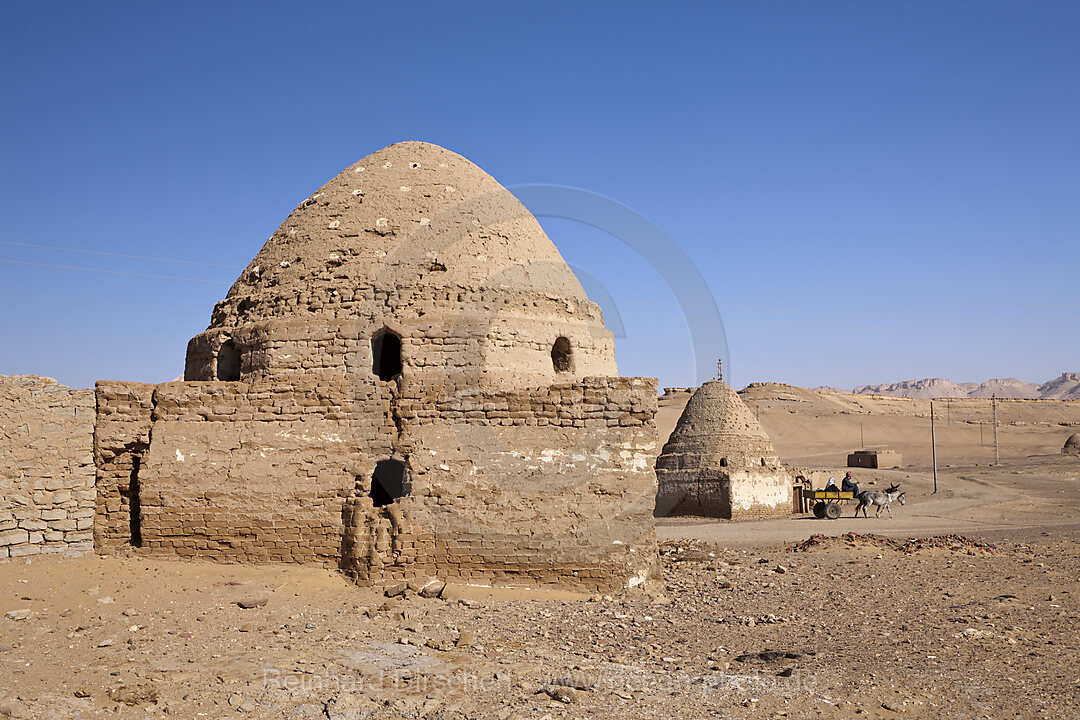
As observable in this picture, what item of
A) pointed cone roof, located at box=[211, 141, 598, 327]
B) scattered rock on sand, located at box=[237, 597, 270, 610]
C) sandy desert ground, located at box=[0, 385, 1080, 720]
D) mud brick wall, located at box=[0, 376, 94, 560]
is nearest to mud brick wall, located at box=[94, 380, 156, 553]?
mud brick wall, located at box=[0, 376, 94, 560]

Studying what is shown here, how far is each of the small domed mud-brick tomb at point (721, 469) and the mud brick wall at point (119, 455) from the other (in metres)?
15.5

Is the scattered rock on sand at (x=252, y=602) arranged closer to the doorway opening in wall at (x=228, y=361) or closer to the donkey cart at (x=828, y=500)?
the doorway opening in wall at (x=228, y=361)

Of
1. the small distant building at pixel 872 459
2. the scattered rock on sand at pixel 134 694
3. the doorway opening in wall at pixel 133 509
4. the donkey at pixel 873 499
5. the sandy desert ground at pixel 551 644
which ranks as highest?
the doorway opening in wall at pixel 133 509

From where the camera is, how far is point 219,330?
1116 cm

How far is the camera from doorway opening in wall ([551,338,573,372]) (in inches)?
450

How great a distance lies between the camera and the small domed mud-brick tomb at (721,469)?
71.5 feet

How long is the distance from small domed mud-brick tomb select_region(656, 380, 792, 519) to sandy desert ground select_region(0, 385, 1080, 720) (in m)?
8.98

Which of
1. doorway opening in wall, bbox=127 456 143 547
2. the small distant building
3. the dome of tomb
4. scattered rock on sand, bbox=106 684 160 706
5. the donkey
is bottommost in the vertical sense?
the small distant building

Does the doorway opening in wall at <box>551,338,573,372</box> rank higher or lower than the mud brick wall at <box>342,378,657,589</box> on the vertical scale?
higher

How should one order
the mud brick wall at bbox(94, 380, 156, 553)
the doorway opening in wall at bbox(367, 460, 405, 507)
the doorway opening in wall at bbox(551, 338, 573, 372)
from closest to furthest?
the mud brick wall at bbox(94, 380, 156, 553), the doorway opening in wall at bbox(367, 460, 405, 507), the doorway opening in wall at bbox(551, 338, 573, 372)

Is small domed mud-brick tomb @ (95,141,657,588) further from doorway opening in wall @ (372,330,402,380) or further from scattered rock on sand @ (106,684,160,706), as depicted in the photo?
scattered rock on sand @ (106,684,160,706)

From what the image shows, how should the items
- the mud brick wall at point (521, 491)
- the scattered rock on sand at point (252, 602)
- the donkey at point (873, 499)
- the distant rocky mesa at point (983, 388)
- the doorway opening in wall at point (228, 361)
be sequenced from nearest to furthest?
1. the scattered rock on sand at point (252, 602)
2. the mud brick wall at point (521, 491)
3. the doorway opening in wall at point (228, 361)
4. the donkey at point (873, 499)
5. the distant rocky mesa at point (983, 388)

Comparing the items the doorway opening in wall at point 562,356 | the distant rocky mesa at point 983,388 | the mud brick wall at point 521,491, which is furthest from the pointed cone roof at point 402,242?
the distant rocky mesa at point 983,388

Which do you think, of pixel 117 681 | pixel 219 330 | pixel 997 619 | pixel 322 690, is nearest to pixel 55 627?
pixel 117 681
